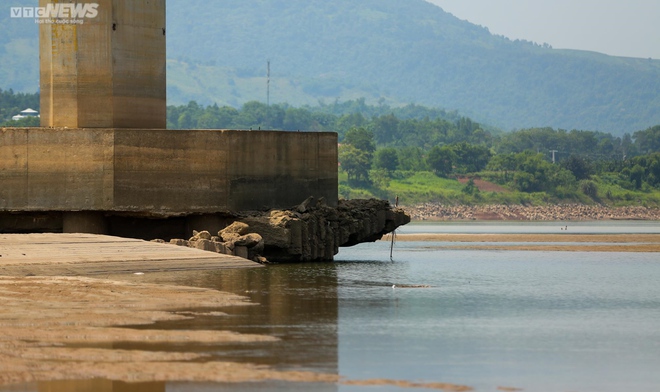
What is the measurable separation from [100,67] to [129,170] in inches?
110

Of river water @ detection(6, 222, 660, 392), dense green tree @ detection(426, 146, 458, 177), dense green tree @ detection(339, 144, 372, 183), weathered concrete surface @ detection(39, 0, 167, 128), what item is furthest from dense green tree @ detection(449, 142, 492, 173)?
weathered concrete surface @ detection(39, 0, 167, 128)

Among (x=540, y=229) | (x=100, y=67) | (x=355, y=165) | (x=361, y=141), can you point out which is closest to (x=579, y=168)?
(x=355, y=165)

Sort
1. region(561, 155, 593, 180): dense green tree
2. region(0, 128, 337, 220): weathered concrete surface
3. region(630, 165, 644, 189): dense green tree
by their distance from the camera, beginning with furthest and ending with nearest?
1. region(561, 155, 593, 180): dense green tree
2. region(630, 165, 644, 189): dense green tree
3. region(0, 128, 337, 220): weathered concrete surface

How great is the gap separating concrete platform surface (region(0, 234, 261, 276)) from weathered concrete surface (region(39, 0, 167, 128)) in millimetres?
4066

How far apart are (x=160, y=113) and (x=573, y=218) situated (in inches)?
3339

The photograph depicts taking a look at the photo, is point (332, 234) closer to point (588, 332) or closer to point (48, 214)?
point (48, 214)

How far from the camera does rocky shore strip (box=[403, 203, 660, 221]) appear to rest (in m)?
114

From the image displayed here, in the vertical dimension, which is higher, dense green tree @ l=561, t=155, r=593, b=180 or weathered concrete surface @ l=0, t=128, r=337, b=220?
weathered concrete surface @ l=0, t=128, r=337, b=220

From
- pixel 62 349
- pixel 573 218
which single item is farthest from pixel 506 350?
pixel 573 218

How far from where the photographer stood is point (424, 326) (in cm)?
1973

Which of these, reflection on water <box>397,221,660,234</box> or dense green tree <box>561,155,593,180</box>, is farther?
dense green tree <box>561,155,593,180</box>

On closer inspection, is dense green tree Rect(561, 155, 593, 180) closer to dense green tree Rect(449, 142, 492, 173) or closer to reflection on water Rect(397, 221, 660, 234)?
dense green tree Rect(449, 142, 492, 173)

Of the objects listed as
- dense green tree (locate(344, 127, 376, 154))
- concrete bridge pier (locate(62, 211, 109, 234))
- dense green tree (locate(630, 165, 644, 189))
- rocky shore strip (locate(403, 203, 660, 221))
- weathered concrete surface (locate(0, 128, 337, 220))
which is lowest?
rocky shore strip (locate(403, 203, 660, 221))

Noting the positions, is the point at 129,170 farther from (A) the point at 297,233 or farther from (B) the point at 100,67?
(A) the point at 297,233
